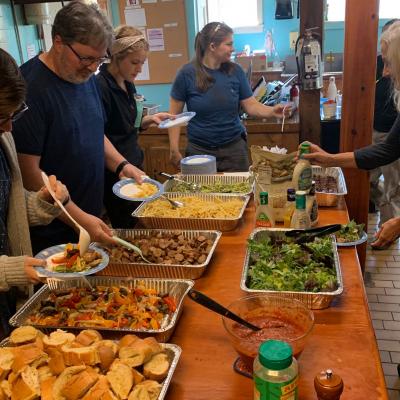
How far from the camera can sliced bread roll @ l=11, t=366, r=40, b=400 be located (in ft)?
3.26

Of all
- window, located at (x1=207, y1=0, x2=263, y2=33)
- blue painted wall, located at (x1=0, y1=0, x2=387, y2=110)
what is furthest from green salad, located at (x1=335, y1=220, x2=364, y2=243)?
window, located at (x1=207, y1=0, x2=263, y2=33)

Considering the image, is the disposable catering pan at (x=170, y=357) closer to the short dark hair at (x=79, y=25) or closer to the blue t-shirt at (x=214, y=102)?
the short dark hair at (x=79, y=25)

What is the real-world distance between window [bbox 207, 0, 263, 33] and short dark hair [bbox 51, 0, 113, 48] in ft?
17.0

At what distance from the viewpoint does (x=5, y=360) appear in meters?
1.06

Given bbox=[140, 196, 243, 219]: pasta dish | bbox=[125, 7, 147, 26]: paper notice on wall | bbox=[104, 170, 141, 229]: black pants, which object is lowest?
bbox=[104, 170, 141, 229]: black pants

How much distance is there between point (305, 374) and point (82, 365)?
52 cm

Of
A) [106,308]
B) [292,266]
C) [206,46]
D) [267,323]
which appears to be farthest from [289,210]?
[206,46]

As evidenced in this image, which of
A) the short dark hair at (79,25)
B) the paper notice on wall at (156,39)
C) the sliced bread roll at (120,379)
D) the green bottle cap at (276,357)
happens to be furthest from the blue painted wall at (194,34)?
the green bottle cap at (276,357)

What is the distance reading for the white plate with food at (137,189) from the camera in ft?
6.51

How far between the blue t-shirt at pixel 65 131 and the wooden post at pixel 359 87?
1501 mm

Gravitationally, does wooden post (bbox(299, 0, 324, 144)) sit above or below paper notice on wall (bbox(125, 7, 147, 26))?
below

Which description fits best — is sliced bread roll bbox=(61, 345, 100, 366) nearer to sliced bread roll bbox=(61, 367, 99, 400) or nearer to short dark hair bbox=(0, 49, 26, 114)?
sliced bread roll bbox=(61, 367, 99, 400)

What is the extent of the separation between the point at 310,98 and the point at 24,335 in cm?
255

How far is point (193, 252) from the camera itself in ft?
5.44
